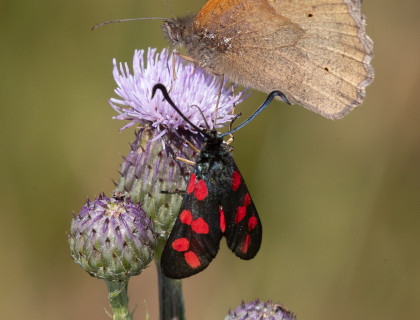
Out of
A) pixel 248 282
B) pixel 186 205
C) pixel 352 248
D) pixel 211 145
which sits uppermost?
pixel 211 145

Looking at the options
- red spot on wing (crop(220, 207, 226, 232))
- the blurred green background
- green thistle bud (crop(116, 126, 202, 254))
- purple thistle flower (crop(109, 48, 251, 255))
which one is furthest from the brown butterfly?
the blurred green background

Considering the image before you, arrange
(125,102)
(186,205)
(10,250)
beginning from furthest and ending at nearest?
(10,250) → (125,102) → (186,205)

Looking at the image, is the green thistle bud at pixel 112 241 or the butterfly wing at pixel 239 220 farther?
the butterfly wing at pixel 239 220

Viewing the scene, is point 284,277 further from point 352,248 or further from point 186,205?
point 186,205

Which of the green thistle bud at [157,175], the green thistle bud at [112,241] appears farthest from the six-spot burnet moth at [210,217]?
the green thistle bud at [157,175]

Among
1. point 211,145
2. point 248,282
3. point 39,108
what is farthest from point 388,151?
point 39,108

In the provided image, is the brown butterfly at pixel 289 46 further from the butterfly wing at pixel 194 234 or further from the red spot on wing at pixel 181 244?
the red spot on wing at pixel 181 244

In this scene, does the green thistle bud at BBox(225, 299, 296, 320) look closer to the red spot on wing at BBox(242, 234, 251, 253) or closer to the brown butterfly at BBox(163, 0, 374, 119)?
the red spot on wing at BBox(242, 234, 251, 253)
